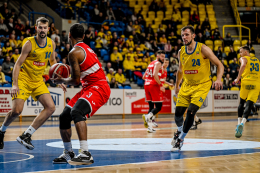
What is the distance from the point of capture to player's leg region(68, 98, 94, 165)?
4773mm

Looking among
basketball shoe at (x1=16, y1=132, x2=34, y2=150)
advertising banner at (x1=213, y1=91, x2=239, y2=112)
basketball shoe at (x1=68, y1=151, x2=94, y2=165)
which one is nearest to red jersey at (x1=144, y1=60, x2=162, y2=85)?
basketball shoe at (x1=16, y1=132, x2=34, y2=150)

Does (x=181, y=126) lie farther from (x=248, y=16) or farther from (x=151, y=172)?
(x=248, y=16)

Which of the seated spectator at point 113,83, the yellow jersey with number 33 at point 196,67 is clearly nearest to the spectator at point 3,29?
the seated spectator at point 113,83

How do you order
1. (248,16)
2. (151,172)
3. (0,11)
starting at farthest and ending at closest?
1. (248,16)
2. (0,11)
3. (151,172)

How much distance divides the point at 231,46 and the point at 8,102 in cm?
1545

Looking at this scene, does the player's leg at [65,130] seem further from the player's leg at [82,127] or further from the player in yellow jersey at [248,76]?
the player in yellow jersey at [248,76]

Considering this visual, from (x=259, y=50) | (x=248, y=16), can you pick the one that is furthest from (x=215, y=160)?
(x=248, y=16)

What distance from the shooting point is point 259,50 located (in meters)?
27.5

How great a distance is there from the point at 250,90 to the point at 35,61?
6079 millimetres

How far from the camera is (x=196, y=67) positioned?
21.7 feet

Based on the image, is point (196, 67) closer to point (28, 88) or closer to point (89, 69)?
point (89, 69)

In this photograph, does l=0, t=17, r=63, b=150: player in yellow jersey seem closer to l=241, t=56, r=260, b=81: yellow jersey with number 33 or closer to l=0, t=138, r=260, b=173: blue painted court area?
l=0, t=138, r=260, b=173: blue painted court area

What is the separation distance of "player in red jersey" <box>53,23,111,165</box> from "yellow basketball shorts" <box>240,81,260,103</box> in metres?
5.96

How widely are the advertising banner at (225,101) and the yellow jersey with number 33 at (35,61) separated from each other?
14.6 metres
